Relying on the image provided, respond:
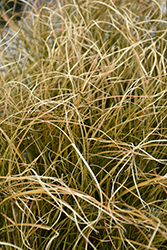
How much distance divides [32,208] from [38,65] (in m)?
0.43

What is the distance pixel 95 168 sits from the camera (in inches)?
20.1

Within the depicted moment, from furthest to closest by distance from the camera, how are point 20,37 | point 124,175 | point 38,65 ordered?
point 20,37 < point 38,65 < point 124,175

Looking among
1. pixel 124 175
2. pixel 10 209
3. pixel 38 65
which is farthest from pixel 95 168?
pixel 38 65

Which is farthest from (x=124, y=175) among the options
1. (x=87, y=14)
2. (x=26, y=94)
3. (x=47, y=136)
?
(x=87, y=14)

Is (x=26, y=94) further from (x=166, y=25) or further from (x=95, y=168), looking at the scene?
(x=166, y=25)

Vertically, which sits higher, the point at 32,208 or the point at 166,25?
the point at 166,25

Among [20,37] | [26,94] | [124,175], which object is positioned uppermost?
[20,37]

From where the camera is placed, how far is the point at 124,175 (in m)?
0.50

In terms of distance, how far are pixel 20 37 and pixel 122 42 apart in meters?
0.34

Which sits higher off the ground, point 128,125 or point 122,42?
point 122,42

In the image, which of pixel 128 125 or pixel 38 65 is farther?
pixel 38 65

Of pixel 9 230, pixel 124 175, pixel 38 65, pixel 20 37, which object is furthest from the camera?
pixel 20 37

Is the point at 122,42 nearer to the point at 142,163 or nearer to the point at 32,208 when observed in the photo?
the point at 142,163

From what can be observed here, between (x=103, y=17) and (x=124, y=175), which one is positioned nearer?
(x=124, y=175)
